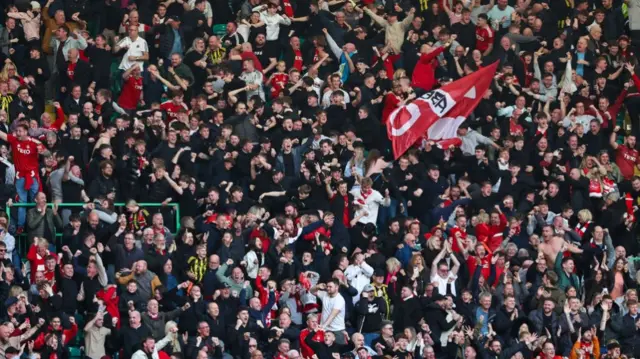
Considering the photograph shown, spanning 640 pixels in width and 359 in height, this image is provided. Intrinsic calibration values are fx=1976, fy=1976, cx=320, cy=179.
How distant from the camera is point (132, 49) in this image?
31.0 metres

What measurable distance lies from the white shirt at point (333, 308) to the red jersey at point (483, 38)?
8.40 m

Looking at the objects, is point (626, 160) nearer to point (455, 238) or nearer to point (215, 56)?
point (455, 238)

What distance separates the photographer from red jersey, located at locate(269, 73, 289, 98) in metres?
31.1

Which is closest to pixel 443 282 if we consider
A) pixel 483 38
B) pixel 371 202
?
pixel 371 202

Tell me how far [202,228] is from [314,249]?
161 centimetres

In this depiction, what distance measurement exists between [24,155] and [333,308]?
4856mm

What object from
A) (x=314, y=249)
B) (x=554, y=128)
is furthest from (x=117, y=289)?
(x=554, y=128)

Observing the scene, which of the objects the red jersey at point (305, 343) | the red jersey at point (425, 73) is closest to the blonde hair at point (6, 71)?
the red jersey at point (305, 343)

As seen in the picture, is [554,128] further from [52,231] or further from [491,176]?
[52,231]

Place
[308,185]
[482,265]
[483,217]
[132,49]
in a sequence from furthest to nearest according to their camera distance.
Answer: [132,49] → [483,217] → [308,185] → [482,265]

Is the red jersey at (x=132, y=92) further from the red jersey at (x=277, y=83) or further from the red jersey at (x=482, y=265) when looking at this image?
the red jersey at (x=482, y=265)

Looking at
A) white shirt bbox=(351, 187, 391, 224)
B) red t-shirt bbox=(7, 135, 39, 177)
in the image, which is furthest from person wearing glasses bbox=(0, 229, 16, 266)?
white shirt bbox=(351, 187, 391, 224)

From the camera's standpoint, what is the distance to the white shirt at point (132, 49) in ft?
101

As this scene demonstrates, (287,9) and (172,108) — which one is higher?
(172,108)
